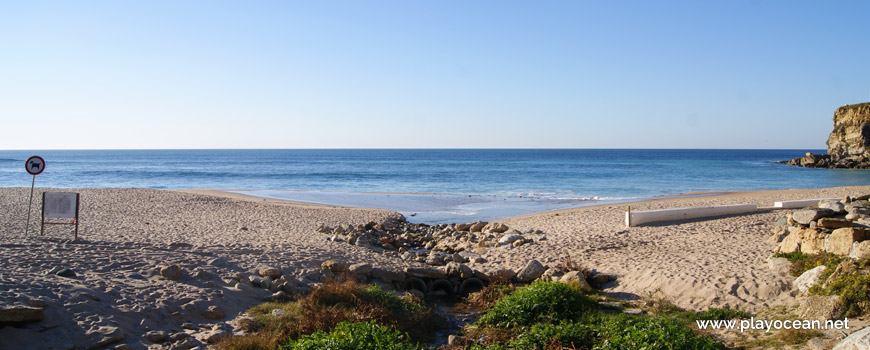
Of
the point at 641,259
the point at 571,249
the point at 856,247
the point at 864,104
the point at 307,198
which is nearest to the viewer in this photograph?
the point at 856,247

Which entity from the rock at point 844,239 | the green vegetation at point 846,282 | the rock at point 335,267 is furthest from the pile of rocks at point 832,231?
the rock at point 335,267

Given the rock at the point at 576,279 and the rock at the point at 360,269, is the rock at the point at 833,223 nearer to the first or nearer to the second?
the rock at the point at 576,279

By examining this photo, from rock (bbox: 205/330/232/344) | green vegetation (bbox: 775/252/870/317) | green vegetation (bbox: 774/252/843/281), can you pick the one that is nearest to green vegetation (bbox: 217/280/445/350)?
rock (bbox: 205/330/232/344)

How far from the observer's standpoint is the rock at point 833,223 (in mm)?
9820

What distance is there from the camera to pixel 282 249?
41.3ft

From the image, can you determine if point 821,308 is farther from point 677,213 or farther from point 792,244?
point 677,213

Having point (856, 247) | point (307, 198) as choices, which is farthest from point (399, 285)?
point (307, 198)

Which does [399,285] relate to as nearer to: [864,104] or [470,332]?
[470,332]

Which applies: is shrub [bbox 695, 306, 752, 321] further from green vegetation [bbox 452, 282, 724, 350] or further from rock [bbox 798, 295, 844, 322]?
rock [bbox 798, 295, 844, 322]

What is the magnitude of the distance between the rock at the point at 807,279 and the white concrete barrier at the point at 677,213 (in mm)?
7579

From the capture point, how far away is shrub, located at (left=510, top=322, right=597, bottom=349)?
6.11 m

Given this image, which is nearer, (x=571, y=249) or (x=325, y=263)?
(x=325, y=263)

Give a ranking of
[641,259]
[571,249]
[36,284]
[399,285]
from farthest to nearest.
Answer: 1. [571,249]
2. [641,259]
3. [399,285]
4. [36,284]

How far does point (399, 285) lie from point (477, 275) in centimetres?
167
